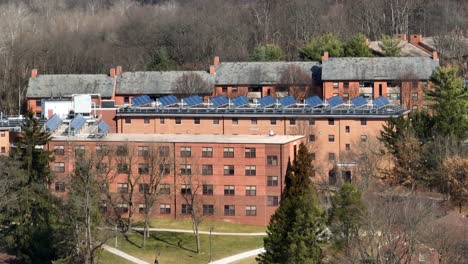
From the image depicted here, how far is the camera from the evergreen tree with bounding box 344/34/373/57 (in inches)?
3851

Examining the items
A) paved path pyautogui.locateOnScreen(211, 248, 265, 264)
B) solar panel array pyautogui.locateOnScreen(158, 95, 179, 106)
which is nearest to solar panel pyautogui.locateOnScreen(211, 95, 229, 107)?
solar panel array pyautogui.locateOnScreen(158, 95, 179, 106)

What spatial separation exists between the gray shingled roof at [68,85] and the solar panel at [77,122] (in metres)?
15.9

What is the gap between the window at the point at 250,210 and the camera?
223 ft

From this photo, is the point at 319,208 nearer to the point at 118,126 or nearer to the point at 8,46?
the point at 118,126

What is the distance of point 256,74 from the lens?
94.2m

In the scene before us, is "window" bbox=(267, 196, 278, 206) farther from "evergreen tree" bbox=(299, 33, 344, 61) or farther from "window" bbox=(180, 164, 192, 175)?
"evergreen tree" bbox=(299, 33, 344, 61)

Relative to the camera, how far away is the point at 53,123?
7550 cm

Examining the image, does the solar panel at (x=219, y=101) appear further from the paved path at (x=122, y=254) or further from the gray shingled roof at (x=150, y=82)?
the paved path at (x=122, y=254)

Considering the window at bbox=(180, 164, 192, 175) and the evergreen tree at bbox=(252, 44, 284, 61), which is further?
the evergreen tree at bbox=(252, 44, 284, 61)

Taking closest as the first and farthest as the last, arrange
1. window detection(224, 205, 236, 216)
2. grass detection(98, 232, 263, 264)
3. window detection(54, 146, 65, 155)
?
grass detection(98, 232, 263, 264) → window detection(224, 205, 236, 216) → window detection(54, 146, 65, 155)

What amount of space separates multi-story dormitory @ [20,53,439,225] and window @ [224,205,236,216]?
6cm

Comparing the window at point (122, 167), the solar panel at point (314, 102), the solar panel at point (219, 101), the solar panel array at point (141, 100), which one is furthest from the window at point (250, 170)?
the solar panel array at point (141, 100)

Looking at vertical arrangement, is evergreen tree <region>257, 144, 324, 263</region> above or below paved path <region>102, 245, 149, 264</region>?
above

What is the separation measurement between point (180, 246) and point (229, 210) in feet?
21.7
